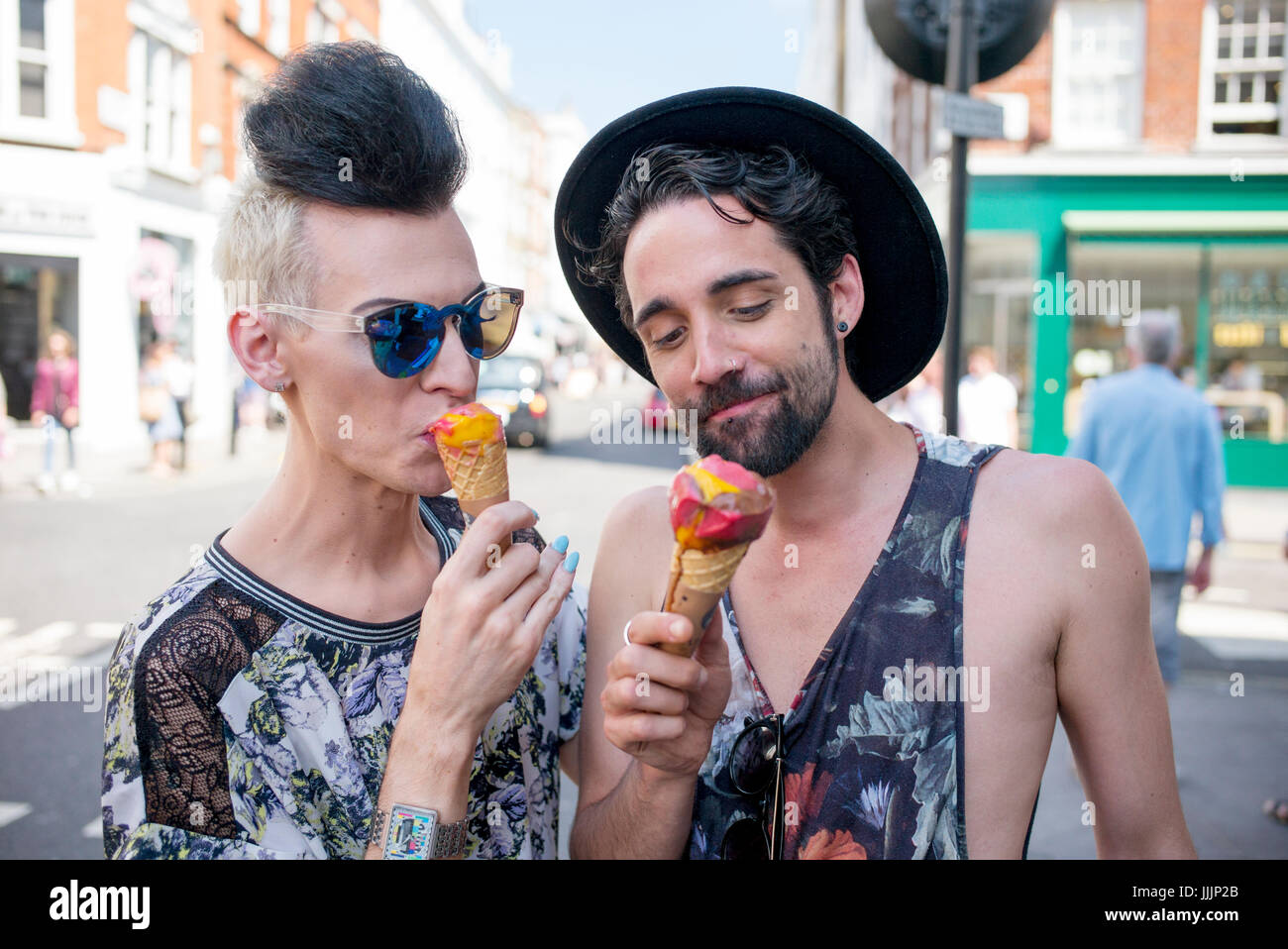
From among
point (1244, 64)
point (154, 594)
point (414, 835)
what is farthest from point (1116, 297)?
point (414, 835)

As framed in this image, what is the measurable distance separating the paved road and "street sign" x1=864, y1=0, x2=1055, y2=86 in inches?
131

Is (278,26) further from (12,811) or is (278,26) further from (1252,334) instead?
(12,811)

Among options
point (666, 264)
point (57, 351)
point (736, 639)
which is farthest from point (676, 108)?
point (57, 351)

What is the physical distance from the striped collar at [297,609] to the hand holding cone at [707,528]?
0.63 m

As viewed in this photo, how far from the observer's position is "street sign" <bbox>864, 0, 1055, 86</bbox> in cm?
370

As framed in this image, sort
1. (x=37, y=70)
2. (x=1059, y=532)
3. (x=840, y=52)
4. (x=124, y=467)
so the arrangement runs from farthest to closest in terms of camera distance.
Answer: (x=37, y=70) < (x=124, y=467) < (x=840, y=52) < (x=1059, y=532)

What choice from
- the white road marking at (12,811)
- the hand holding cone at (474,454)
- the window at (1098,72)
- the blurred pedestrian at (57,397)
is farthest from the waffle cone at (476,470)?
the window at (1098,72)

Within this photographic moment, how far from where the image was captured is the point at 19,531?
10414 mm

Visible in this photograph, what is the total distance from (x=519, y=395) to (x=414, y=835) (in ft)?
57.8

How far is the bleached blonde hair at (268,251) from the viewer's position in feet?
5.53

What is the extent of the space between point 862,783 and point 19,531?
1146 cm

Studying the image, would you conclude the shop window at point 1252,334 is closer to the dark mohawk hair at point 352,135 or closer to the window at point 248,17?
the dark mohawk hair at point 352,135

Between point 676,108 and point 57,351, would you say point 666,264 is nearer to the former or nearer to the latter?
point 676,108

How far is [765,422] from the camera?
1.78 metres
